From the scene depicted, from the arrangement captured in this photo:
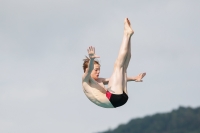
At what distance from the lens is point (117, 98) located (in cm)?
2438

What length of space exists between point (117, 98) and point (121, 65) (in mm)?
1215

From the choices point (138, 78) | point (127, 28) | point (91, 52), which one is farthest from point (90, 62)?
point (138, 78)

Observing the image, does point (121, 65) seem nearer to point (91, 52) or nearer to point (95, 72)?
point (95, 72)

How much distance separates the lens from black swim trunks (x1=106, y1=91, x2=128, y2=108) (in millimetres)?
24359

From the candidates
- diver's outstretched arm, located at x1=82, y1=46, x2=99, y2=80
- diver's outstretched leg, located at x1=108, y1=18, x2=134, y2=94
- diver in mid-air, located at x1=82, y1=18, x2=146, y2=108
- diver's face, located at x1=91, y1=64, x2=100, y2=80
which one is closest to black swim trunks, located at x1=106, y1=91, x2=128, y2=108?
diver in mid-air, located at x1=82, y1=18, x2=146, y2=108

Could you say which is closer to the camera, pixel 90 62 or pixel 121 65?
pixel 90 62

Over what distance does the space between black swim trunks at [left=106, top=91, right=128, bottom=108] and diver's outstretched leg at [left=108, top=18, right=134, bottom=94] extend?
139 millimetres

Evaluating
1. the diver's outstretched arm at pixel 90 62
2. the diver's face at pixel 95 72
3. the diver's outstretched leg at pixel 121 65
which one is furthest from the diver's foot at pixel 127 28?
the diver's outstretched arm at pixel 90 62

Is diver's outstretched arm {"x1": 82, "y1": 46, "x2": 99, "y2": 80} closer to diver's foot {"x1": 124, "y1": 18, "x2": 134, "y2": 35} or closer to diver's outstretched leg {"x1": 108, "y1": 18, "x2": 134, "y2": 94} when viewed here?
diver's outstretched leg {"x1": 108, "y1": 18, "x2": 134, "y2": 94}

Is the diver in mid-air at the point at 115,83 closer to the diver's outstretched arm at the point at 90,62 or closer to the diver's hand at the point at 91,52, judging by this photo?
A: the diver's outstretched arm at the point at 90,62

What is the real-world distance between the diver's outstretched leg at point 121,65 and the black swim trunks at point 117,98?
5.5 inches

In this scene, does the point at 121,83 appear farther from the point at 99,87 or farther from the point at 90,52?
the point at 90,52

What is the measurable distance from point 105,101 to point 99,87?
625mm

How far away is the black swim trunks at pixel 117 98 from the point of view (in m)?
24.4
